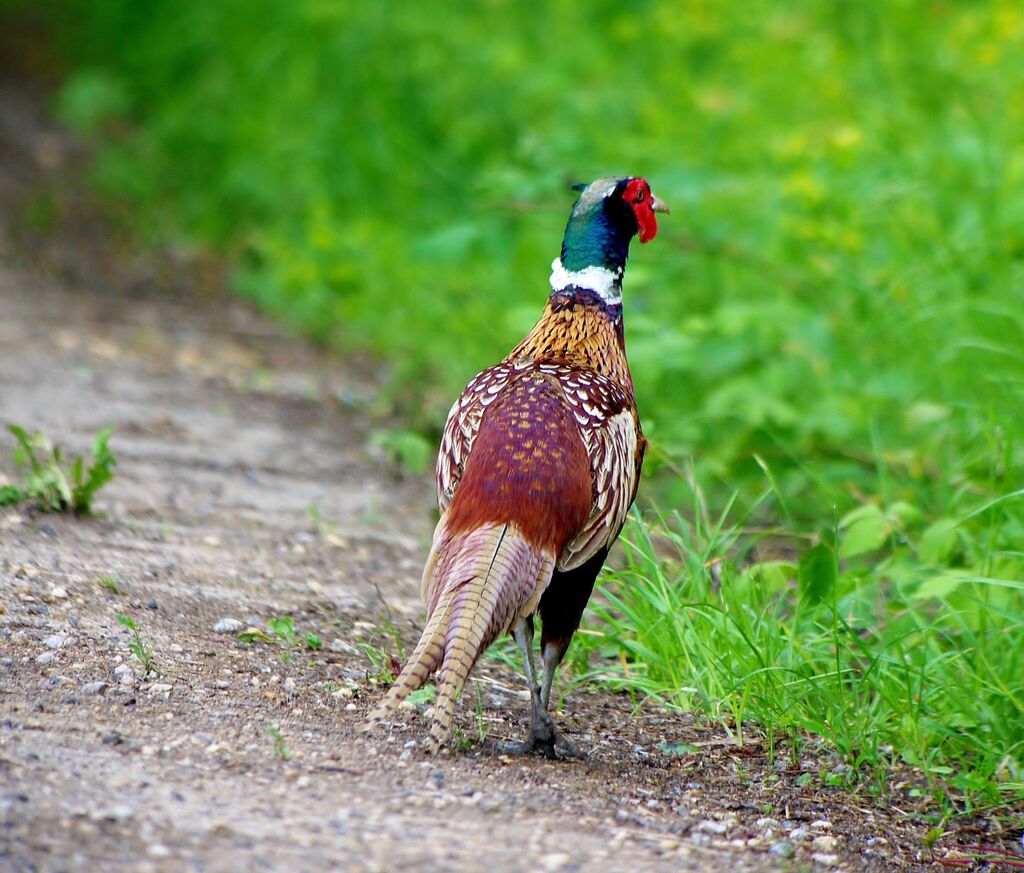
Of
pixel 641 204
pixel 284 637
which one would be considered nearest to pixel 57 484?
pixel 284 637

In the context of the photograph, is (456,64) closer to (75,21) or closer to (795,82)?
(795,82)

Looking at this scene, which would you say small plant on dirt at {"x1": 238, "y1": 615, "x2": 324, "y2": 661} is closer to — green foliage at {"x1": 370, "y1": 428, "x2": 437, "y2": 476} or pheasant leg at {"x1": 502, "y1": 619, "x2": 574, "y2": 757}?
pheasant leg at {"x1": 502, "y1": 619, "x2": 574, "y2": 757}

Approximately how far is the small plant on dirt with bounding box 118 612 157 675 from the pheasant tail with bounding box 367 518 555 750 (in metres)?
0.63

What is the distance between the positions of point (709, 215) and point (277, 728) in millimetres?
4503

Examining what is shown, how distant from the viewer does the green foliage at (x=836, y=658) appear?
3.45 metres

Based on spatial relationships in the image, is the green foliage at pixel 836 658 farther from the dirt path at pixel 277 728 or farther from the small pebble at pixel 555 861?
the small pebble at pixel 555 861

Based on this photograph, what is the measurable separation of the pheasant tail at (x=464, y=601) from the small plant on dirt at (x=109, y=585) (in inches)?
41.2

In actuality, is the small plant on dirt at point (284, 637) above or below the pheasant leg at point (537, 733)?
above

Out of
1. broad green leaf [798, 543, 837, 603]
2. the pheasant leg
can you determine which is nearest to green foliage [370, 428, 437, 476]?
broad green leaf [798, 543, 837, 603]

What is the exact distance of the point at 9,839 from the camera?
2.42 meters

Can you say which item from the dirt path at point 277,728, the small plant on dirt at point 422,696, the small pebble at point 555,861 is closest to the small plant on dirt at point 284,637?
the dirt path at point 277,728

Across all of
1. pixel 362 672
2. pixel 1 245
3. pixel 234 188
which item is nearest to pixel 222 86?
pixel 234 188

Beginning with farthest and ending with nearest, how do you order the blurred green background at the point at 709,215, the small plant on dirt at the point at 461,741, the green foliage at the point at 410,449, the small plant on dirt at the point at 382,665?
1. the green foliage at the point at 410,449
2. the blurred green background at the point at 709,215
3. the small plant on dirt at the point at 382,665
4. the small plant on dirt at the point at 461,741

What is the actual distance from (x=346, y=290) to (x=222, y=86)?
106 inches
